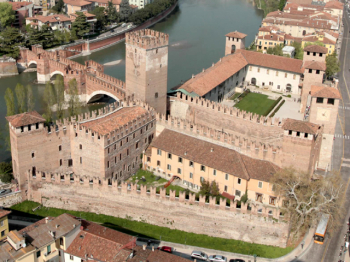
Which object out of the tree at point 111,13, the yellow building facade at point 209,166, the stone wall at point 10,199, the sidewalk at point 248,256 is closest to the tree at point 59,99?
the yellow building facade at point 209,166

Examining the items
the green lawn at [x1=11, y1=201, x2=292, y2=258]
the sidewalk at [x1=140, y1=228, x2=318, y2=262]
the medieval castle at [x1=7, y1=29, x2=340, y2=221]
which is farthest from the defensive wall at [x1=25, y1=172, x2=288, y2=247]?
the sidewalk at [x1=140, y1=228, x2=318, y2=262]

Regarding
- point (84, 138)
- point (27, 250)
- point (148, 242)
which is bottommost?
point (148, 242)

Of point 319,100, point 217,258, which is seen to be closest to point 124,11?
point 319,100

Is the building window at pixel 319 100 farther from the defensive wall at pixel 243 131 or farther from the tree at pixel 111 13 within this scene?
the tree at pixel 111 13

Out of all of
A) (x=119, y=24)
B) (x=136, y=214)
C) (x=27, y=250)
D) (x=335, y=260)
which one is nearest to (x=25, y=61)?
(x=119, y=24)

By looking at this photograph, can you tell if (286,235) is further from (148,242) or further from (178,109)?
(178,109)

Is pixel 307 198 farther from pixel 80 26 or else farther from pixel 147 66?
pixel 80 26
